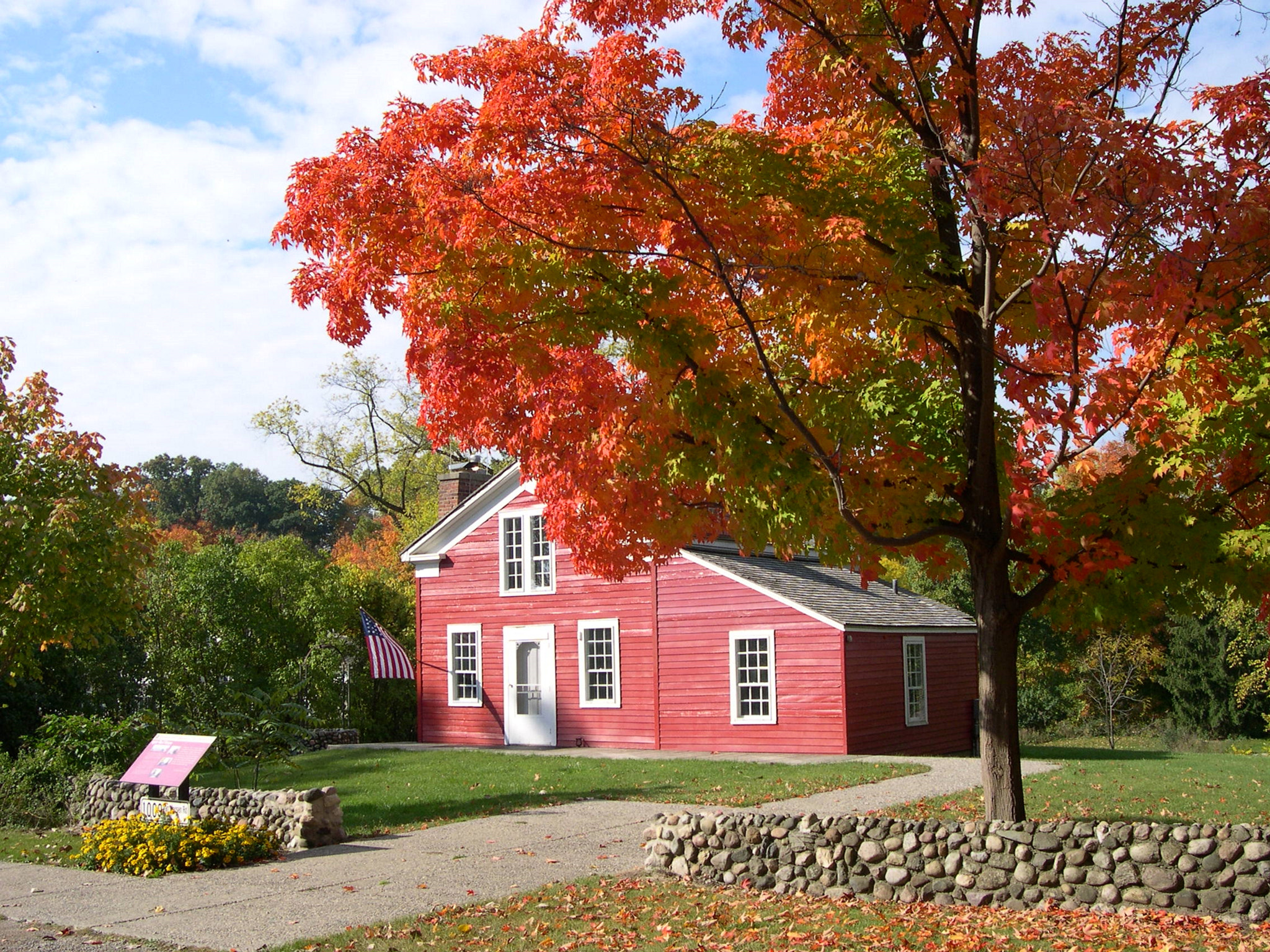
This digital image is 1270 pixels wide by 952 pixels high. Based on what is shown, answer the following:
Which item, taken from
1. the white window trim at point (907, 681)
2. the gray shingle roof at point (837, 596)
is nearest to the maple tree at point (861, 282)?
the gray shingle roof at point (837, 596)

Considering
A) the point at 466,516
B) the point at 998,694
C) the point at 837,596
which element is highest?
the point at 466,516

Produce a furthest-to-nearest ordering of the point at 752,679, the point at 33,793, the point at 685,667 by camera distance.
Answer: the point at 685,667, the point at 752,679, the point at 33,793

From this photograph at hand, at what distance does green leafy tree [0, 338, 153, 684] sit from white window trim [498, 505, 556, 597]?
1037 cm

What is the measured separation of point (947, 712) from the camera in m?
24.3

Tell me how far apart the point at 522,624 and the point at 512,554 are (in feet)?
5.30

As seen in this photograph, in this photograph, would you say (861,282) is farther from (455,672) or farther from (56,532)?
(455,672)

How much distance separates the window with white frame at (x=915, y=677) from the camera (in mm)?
23000

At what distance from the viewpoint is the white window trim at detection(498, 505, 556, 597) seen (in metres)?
25.1

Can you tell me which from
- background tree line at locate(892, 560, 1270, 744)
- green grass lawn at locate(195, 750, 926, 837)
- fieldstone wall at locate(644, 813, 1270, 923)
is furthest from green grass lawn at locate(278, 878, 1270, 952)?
background tree line at locate(892, 560, 1270, 744)

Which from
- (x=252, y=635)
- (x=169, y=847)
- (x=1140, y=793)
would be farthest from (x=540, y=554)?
(x=169, y=847)

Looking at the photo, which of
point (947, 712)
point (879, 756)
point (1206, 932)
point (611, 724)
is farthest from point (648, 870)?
point (947, 712)

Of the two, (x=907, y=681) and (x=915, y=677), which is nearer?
(x=907, y=681)

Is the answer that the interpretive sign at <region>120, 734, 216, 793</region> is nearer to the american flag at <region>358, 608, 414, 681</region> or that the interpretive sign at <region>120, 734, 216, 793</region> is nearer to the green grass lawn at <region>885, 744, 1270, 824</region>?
the green grass lawn at <region>885, 744, 1270, 824</region>

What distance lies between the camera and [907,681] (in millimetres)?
22953
